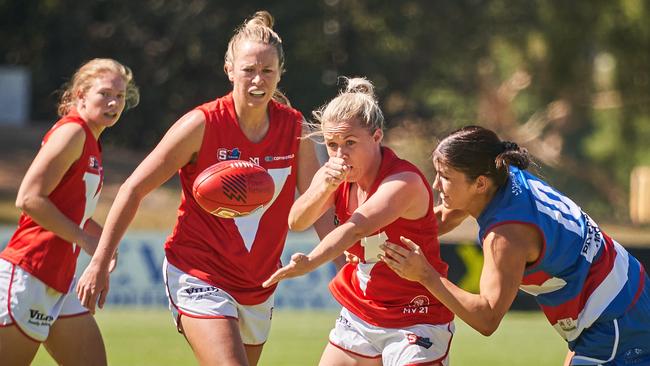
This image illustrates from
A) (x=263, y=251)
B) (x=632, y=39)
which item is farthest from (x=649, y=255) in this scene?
(x=632, y=39)

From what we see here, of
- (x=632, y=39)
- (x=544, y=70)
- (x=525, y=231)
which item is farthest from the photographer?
(x=544, y=70)

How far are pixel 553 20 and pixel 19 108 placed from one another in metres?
14.0

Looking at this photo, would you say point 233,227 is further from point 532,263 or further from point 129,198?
point 532,263

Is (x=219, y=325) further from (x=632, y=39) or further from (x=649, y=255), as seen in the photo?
(x=632, y=39)

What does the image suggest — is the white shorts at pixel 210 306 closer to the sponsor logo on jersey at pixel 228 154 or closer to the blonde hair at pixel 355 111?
the sponsor logo on jersey at pixel 228 154

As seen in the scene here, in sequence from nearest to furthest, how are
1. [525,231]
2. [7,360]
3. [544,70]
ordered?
[525,231] → [7,360] → [544,70]

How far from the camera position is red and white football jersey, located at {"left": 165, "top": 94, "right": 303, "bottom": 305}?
503cm

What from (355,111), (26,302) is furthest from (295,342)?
(355,111)

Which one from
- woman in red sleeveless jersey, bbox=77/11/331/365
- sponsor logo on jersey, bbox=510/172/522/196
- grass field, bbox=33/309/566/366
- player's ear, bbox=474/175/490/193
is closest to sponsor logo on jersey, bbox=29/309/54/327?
woman in red sleeveless jersey, bbox=77/11/331/365

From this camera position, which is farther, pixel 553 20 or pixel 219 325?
pixel 553 20

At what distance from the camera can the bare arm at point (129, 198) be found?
16.0 ft

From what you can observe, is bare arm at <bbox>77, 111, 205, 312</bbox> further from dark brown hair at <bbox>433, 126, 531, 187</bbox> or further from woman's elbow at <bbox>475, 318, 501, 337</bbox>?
woman's elbow at <bbox>475, 318, 501, 337</bbox>

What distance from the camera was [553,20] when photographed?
28.7m

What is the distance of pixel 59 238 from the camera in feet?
18.4
